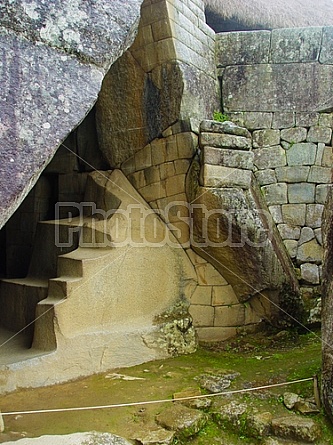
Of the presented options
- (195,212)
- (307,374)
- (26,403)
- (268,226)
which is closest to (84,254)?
(195,212)

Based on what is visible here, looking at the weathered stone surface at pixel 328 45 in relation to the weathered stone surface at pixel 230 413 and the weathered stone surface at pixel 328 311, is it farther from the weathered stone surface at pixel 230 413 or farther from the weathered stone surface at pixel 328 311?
the weathered stone surface at pixel 230 413

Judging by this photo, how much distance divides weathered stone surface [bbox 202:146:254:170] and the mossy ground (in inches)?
73.8

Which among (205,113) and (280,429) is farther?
(205,113)

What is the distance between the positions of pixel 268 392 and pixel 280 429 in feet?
1.67

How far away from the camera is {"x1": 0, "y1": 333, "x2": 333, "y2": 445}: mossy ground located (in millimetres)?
3422

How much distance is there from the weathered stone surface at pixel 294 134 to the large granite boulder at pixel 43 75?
2.86m

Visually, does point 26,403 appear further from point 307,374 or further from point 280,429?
point 307,374

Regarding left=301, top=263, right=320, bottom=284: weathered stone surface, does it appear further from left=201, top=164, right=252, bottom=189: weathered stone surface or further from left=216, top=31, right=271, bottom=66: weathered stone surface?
left=216, top=31, right=271, bottom=66: weathered stone surface

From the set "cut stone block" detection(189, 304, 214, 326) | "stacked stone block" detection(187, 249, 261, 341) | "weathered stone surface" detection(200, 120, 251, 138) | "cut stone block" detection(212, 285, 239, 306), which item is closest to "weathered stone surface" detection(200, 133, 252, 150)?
"weathered stone surface" detection(200, 120, 251, 138)

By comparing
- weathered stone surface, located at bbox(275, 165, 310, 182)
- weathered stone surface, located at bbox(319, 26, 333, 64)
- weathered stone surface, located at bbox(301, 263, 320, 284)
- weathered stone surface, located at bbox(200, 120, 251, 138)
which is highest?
weathered stone surface, located at bbox(319, 26, 333, 64)

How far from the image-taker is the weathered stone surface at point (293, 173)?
5.52 m

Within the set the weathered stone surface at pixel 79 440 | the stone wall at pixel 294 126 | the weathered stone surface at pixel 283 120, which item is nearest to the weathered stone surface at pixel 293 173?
the stone wall at pixel 294 126

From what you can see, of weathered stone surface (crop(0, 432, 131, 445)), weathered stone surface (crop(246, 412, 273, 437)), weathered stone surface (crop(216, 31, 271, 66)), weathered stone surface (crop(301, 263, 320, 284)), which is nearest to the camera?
weathered stone surface (crop(0, 432, 131, 445))

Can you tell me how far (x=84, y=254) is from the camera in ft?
15.8
